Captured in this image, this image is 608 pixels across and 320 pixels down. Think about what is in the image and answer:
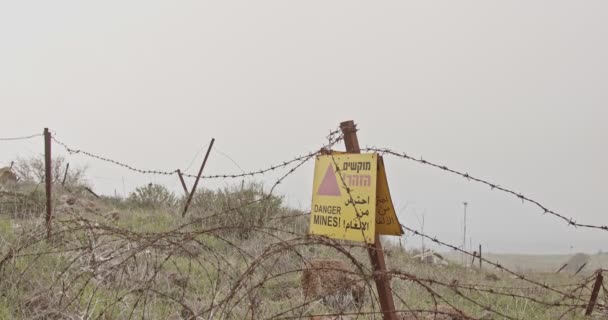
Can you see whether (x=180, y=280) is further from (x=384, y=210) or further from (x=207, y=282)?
(x=384, y=210)

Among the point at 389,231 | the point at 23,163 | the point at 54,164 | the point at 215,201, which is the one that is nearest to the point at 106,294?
the point at 389,231

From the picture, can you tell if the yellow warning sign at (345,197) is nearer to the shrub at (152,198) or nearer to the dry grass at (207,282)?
the dry grass at (207,282)

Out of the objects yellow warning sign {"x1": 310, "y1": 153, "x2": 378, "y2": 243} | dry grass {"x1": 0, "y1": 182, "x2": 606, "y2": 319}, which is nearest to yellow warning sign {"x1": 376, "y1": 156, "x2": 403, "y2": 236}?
yellow warning sign {"x1": 310, "y1": 153, "x2": 378, "y2": 243}

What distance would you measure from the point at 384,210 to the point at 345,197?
0.24 m

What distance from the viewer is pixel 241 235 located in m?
9.69

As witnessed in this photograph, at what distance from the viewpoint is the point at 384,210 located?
3193mm

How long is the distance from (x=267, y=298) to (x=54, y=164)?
1264 centimetres

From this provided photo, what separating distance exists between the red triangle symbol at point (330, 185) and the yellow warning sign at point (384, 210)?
0.26 meters

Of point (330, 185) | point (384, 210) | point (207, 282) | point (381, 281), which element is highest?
point (330, 185)

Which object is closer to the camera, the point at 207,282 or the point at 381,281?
the point at 381,281

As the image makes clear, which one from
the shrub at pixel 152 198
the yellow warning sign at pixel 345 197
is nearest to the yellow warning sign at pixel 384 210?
the yellow warning sign at pixel 345 197

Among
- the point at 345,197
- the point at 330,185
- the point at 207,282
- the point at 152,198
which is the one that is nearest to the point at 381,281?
the point at 345,197

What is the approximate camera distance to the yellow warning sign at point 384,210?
3.13 metres

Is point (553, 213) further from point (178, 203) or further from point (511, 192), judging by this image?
point (178, 203)
